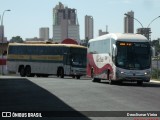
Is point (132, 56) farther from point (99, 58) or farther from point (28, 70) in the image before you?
point (28, 70)

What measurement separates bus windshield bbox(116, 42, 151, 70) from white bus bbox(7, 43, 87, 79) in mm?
16350

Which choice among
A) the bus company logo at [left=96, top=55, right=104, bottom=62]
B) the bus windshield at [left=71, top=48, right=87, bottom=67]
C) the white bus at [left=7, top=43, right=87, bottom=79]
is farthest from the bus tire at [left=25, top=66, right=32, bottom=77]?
the bus company logo at [left=96, top=55, right=104, bottom=62]

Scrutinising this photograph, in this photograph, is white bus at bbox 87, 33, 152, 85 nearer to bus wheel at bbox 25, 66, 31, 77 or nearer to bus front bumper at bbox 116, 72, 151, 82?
bus front bumper at bbox 116, 72, 151, 82

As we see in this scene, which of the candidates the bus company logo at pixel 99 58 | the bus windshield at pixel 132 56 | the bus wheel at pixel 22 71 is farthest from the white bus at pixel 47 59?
the bus windshield at pixel 132 56

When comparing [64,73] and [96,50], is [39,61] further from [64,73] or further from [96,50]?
[96,50]

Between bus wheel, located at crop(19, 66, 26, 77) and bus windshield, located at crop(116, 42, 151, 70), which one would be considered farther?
bus wheel, located at crop(19, 66, 26, 77)

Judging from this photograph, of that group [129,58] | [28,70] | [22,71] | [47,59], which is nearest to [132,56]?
[129,58]

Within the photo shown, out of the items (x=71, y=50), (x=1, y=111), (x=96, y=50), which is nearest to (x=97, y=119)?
(x=1, y=111)

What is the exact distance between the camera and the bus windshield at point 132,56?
110ft

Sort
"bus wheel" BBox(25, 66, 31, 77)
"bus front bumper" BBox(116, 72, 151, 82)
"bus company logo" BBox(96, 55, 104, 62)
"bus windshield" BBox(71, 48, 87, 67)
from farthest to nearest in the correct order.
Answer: "bus wheel" BBox(25, 66, 31, 77) < "bus windshield" BBox(71, 48, 87, 67) < "bus company logo" BBox(96, 55, 104, 62) < "bus front bumper" BBox(116, 72, 151, 82)

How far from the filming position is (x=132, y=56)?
1324 inches

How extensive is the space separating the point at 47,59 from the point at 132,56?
19.7 metres

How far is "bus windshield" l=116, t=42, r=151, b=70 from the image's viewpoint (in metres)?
33.6

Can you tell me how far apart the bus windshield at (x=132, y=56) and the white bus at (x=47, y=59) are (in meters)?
16.4
